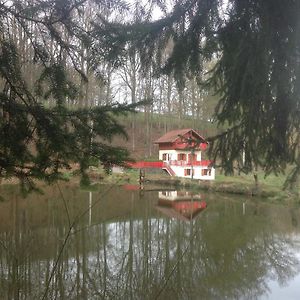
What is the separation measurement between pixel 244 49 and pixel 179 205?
1297 centimetres

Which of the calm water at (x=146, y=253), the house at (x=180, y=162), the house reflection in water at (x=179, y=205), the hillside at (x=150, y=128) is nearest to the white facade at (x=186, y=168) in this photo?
the house at (x=180, y=162)

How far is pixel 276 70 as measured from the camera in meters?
2.61

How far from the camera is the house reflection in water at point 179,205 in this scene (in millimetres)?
13403

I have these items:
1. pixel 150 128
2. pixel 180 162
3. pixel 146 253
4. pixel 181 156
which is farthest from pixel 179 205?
pixel 150 128

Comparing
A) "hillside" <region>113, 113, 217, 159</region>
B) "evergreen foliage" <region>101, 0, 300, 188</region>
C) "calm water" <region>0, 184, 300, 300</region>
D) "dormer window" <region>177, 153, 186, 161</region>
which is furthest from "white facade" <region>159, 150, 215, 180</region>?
"evergreen foliage" <region>101, 0, 300, 188</region>

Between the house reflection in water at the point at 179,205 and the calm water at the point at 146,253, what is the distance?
0.48 feet

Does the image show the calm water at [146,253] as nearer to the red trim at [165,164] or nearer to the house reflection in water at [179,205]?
the house reflection in water at [179,205]

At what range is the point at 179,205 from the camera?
1528 centimetres

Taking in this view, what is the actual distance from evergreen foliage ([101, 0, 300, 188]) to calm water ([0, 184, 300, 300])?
41.2 inches

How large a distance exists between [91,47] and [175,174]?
2130cm

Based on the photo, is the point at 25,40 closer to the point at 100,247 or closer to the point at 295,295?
the point at 295,295

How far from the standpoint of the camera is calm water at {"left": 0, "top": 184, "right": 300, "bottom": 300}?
583 cm

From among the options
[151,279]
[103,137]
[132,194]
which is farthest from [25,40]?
[132,194]

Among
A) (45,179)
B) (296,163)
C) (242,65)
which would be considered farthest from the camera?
(296,163)
